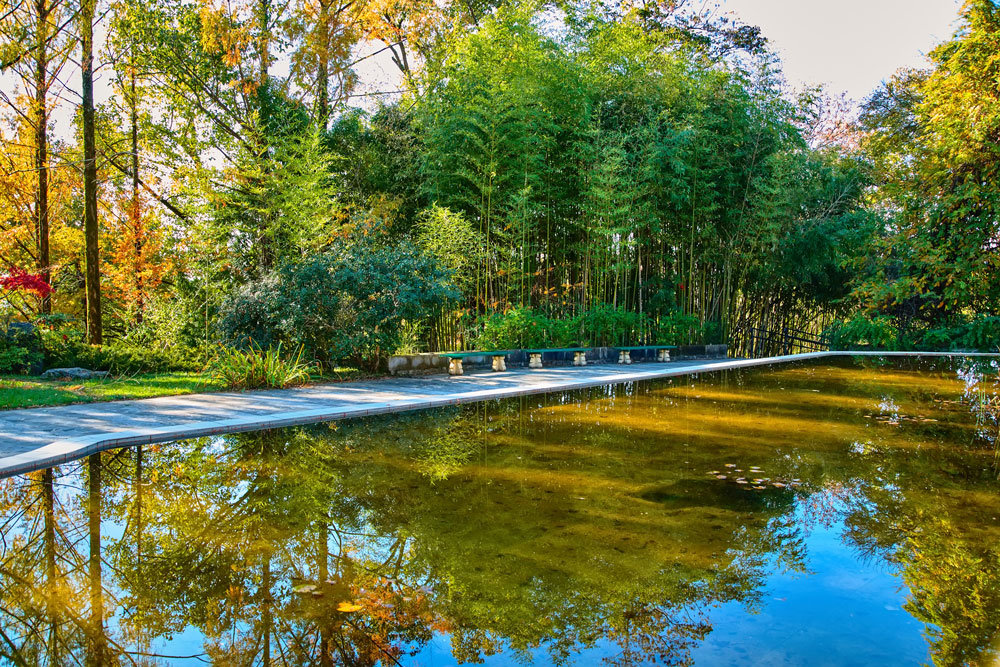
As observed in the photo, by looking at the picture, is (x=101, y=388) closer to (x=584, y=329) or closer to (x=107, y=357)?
(x=107, y=357)

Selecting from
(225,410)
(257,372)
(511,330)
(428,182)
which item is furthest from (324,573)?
(428,182)

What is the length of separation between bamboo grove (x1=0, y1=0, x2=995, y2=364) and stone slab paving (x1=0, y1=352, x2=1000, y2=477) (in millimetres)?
1230

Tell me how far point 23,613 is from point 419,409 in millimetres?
3845

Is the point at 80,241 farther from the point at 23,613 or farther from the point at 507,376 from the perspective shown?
the point at 23,613

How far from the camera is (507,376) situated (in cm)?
812

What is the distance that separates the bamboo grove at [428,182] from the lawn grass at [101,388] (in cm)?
78

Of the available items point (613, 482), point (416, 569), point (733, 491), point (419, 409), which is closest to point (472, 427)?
point (419, 409)

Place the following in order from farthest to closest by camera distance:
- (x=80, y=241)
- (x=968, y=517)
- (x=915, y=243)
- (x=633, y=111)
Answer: (x=80, y=241) < (x=633, y=111) < (x=915, y=243) < (x=968, y=517)

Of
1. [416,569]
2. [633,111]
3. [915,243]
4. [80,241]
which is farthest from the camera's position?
[80,241]

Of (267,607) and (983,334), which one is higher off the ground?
(983,334)

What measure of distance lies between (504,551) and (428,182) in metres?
8.73

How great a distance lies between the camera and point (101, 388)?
6516 millimetres

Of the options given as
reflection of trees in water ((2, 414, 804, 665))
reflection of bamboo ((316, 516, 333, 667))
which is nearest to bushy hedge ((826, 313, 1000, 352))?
reflection of trees in water ((2, 414, 804, 665))

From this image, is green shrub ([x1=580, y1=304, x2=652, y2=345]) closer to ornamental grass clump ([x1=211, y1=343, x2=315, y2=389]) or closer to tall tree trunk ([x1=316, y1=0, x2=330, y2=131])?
ornamental grass clump ([x1=211, y1=343, x2=315, y2=389])
